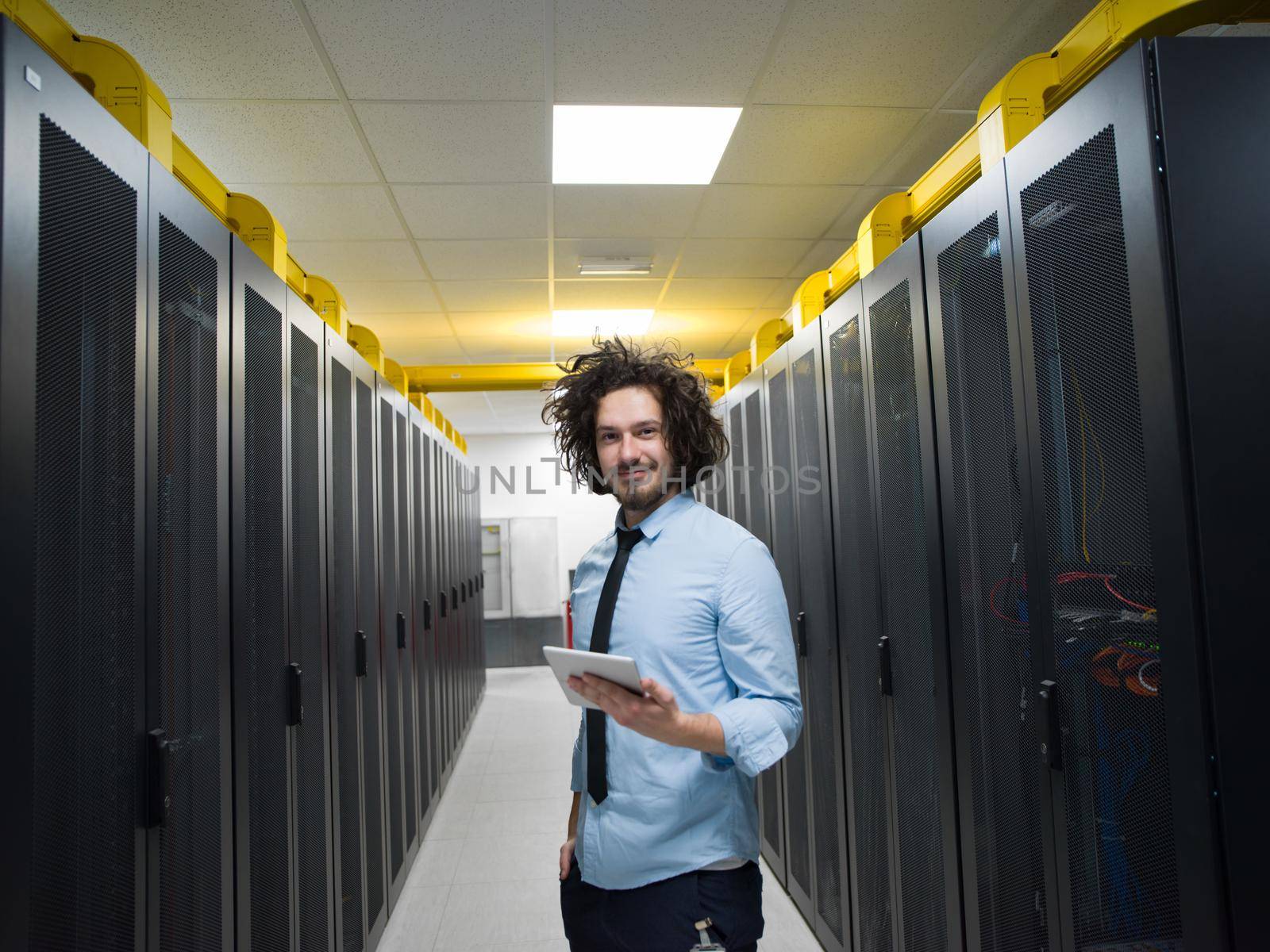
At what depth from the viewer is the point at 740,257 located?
3.77m

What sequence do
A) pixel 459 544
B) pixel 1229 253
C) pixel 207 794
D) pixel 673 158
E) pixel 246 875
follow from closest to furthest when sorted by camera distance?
pixel 1229 253, pixel 207 794, pixel 246 875, pixel 673 158, pixel 459 544

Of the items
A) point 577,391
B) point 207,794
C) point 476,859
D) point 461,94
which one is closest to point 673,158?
point 461,94

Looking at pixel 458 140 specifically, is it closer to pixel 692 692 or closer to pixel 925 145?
pixel 925 145

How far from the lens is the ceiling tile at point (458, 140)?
239 centimetres

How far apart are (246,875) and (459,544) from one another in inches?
167

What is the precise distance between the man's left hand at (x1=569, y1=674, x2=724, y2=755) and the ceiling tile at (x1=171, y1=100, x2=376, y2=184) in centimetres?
214

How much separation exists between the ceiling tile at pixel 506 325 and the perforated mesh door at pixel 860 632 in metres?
2.79

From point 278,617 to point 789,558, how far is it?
68.3 inches

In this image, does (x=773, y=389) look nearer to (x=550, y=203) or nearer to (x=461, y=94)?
(x=550, y=203)

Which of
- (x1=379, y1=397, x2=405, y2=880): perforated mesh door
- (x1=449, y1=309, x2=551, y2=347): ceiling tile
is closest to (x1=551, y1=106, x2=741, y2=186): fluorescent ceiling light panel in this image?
(x1=379, y1=397, x2=405, y2=880): perforated mesh door

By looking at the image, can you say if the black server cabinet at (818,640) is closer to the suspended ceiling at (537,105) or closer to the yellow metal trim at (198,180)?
the suspended ceiling at (537,105)

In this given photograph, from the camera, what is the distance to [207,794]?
1273mm

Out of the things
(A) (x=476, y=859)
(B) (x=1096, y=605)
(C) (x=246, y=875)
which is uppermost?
(B) (x=1096, y=605)

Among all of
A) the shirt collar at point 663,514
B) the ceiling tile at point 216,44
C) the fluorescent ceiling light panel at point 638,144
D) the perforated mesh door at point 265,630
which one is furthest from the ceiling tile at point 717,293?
the shirt collar at point 663,514
